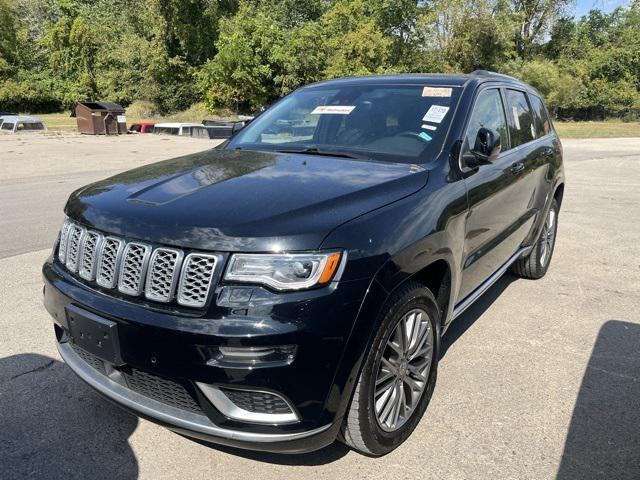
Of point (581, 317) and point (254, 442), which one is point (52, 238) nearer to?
point (254, 442)

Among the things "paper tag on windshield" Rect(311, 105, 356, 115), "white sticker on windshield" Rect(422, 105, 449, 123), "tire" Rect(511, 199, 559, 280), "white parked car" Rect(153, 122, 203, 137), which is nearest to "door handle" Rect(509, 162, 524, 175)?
"white sticker on windshield" Rect(422, 105, 449, 123)

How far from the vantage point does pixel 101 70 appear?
4944cm

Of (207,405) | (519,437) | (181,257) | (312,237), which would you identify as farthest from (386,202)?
(519,437)

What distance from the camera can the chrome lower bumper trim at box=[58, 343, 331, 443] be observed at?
7.03 feet

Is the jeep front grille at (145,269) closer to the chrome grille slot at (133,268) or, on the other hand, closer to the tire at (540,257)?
the chrome grille slot at (133,268)

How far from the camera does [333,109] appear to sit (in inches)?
149

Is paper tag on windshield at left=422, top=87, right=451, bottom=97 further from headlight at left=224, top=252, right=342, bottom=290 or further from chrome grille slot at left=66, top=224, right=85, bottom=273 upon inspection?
chrome grille slot at left=66, top=224, right=85, bottom=273

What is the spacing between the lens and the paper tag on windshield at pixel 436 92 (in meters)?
3.51

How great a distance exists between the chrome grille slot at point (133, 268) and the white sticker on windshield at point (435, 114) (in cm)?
196

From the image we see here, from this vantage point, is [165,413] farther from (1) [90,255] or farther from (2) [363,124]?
(2) [363,124]

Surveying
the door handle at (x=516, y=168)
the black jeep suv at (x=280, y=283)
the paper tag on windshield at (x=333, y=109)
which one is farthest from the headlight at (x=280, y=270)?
the door handle at (x=516, y=168)

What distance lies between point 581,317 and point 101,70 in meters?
52.9

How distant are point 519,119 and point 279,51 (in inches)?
1410

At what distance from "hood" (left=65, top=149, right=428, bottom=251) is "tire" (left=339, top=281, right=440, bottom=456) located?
0.50 m
